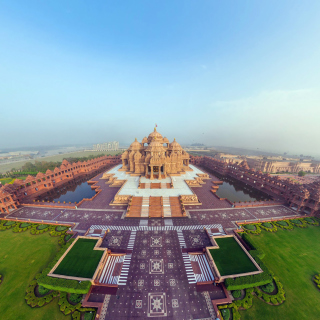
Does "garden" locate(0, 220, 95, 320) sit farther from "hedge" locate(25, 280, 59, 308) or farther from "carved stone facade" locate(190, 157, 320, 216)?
"carved stone facade" locate(190, 157, 320, 216)

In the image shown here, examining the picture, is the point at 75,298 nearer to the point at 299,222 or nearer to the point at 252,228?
the point at 252,228

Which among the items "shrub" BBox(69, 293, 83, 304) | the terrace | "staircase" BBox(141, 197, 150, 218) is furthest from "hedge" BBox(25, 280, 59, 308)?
"staircase" BBox(141, 197, 150, 218)

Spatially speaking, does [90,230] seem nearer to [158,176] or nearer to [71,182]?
[158,176]

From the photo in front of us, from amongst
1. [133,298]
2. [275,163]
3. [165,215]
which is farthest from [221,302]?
[275,163]

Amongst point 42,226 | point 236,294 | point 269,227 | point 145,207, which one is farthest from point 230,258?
point 42,226

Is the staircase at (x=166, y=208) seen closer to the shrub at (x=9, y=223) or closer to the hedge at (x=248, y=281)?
the hedge at (x=248, y=281)

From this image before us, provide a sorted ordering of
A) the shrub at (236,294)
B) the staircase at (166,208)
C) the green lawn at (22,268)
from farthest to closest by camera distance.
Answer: the staircase at (166,208) → the shrub at (236,294) → the green lawn at (22,268)

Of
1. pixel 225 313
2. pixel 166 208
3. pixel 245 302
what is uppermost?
→ pixel 166 208

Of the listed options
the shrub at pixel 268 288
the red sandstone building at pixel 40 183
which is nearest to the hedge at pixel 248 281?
the shrub at pixel 268 288
